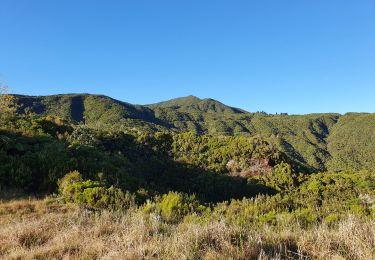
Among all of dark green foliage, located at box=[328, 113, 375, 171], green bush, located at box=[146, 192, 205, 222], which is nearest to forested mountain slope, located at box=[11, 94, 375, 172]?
dark green foliage, located at box=[328, 113, 375, 171]

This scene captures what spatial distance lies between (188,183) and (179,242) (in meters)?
22.0

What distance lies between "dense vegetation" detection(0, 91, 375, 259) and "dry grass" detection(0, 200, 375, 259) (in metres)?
0.03

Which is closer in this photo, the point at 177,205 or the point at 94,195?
the point at 94,195

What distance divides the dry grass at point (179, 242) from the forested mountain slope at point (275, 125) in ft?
289

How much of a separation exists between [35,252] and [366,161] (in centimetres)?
11794

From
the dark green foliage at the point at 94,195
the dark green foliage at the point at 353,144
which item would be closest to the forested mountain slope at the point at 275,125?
the dark green foliage at the point at 353,144

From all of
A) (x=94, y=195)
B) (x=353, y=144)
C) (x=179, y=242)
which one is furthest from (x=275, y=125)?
(x=179, y=242)

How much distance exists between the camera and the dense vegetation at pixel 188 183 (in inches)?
204

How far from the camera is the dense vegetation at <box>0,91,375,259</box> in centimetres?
518

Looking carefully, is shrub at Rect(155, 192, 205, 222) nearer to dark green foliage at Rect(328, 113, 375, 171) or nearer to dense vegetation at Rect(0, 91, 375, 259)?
dense vegetation at Rect(0, 91, 375, 259)

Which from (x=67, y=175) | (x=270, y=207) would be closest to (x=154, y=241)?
(x=67, y=175)

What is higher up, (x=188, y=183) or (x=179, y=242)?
(x=179, y=242)

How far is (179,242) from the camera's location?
177 inches

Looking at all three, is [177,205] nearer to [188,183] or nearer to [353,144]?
[188,183]
